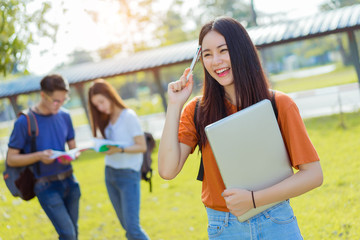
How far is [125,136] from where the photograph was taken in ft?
12.6

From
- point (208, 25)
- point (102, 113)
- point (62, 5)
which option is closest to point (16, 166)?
point (102, 113)

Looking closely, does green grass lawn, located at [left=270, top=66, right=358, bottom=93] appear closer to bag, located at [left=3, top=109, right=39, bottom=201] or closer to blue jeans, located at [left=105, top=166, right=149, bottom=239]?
blue jeans, located at [left=105, top=166, right=149, bottom=239]

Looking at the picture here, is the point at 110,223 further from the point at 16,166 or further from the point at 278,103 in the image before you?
the point at 278,103

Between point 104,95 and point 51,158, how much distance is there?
812 mm

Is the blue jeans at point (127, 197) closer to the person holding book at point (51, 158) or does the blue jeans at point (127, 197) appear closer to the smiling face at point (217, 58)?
the person holding book at point (51, 158)

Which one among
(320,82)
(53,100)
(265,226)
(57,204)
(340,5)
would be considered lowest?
(320,82)

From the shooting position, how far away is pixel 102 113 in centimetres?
394

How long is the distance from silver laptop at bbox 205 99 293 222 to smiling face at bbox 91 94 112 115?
242 centimetres

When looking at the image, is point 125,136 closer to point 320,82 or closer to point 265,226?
point 265,226

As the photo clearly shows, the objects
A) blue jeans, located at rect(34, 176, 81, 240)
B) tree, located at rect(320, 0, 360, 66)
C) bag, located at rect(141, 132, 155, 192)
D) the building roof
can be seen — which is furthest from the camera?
tree, located at rect(320, 0, 360, 66)

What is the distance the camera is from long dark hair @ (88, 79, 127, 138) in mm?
3863

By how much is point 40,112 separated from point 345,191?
4008mm

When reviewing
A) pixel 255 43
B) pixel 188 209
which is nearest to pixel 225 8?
pixel 255 43

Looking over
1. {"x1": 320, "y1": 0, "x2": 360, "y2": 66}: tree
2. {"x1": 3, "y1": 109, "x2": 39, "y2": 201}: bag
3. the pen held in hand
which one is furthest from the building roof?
{"x1": 320, "y1": 0, "x2": 360, "y2": 66}: tree
